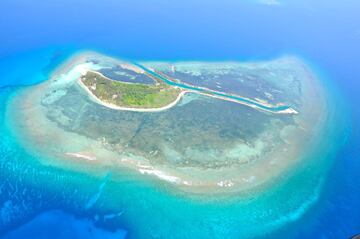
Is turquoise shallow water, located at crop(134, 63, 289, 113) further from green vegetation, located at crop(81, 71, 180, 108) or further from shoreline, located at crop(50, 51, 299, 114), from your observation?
green vegetation, located at crop(81, 71, 180, 108)

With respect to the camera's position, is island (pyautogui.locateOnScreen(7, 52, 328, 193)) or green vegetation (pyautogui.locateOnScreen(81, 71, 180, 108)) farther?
green vegetation (pyautogui.locateOnScreen(81, 71, 180, 108))

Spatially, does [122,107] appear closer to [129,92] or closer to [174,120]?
[129,92]

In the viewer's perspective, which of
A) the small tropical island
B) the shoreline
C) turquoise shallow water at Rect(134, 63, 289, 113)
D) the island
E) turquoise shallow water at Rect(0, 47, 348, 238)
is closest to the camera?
turquoise shallow water at Rect(0, 47, 348, 238)

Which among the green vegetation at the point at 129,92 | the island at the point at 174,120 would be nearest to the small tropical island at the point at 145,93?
the green vegetation at the point at 129,92

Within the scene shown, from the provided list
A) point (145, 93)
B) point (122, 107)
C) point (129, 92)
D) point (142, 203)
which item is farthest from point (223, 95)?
point (142, 203)

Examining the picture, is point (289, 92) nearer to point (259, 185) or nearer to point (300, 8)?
point (259, 185)

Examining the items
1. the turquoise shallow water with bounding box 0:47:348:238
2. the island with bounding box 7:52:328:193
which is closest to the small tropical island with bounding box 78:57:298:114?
the island with bounding box 7:52:328:193
